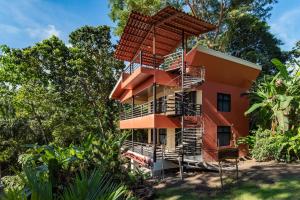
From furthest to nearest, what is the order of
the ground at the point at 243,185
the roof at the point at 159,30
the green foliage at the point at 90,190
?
the roof at the point at 159,30, the ground at the point at 243,185, the green foliage at the point at 90,190

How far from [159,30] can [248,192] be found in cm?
1073

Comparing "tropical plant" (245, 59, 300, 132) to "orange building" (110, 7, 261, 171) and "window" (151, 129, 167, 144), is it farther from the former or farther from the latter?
"window" (151, 129, 167, 144)

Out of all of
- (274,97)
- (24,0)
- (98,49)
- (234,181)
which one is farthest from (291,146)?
(98,49)

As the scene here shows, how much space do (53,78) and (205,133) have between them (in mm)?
17951

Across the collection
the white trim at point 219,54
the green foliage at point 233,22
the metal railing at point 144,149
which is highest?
the green foliage at point 233,22

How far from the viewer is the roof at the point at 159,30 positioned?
1558 cm

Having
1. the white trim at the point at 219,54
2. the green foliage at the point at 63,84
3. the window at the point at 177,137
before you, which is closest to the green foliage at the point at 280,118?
the white trim at the point at 219,54

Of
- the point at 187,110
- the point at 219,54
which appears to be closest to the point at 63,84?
the point at 187,110

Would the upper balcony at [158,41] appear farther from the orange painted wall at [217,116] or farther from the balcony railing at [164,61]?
the orange painted wall at [217,116]

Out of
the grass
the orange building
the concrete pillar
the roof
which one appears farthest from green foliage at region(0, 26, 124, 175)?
the grass

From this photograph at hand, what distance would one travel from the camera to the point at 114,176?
11305 millimetres

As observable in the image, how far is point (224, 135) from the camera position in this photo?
18.7 meters

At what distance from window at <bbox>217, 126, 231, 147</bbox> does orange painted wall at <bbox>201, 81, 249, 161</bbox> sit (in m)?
0.26

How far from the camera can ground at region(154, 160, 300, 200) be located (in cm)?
1081
